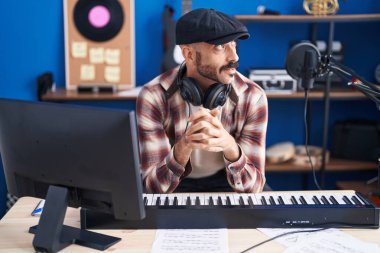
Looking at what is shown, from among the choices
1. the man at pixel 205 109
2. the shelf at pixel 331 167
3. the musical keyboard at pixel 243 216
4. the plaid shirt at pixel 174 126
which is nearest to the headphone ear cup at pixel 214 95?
the man at pixel 205 109

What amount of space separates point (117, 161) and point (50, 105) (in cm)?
22

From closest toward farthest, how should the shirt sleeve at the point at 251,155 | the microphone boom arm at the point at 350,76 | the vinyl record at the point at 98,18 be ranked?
the microphone boom arm at the point at 350,76
the shirt sleeve at the point at 251,155
the vinyl record at the point at 98,18

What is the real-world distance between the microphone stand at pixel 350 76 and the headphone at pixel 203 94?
1.34 feet

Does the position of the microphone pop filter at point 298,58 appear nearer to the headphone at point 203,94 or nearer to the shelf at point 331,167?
the headphone at point 203,94

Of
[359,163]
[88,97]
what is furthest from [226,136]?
[359,163]

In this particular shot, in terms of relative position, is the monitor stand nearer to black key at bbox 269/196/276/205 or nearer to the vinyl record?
black key at bbox 269/196/276/205

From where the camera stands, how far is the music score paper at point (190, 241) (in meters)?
1.19

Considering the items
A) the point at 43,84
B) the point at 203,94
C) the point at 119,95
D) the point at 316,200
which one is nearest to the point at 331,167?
the point at 119,95

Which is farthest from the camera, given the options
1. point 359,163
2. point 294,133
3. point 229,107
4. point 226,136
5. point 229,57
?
point 294,133

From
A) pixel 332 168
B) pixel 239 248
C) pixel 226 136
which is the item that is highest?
pixel 226 136

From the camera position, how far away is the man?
1628 millimetres

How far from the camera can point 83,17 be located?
306 centimetres

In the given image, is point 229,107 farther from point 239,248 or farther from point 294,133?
point 294,133

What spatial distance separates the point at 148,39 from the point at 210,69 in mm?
1474
